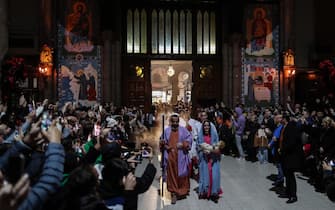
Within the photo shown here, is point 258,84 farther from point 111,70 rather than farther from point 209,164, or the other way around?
point 209,164

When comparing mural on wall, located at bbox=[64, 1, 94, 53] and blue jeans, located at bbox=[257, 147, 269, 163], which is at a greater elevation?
mural on wall, located at bbox=[64, 1, 94, 53]

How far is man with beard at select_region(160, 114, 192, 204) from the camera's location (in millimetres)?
9617

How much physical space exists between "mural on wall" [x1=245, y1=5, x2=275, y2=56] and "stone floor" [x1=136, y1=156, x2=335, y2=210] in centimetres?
1343

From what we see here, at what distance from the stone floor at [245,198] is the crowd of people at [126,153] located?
A: 0.78 feet

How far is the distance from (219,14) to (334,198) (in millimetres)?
20893

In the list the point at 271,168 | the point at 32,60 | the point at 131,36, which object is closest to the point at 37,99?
the point at 32,60

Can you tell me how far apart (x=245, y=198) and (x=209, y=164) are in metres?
→ 1.10

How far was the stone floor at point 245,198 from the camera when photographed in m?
8.96

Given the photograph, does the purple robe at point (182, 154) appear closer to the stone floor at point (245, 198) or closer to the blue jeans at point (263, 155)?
the stone floor at point (245, 198)

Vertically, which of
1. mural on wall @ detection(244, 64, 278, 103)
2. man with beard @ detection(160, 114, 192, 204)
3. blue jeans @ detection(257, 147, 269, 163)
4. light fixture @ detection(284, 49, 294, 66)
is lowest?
blue jeans @ detection(257, 147, 269, 163)

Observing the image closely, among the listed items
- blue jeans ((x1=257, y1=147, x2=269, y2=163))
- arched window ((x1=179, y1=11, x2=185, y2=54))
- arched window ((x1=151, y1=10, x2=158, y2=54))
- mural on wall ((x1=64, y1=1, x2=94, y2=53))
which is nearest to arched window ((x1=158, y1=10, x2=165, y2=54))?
arched window ((x1=151, y1=10, x2=158, y2=54))

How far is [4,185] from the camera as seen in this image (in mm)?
2318

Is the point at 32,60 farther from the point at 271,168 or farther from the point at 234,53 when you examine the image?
the point at 271,168

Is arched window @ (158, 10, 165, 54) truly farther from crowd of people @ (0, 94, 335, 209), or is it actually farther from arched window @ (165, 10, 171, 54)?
crowd of people @ (0, 94, 335, 209)
